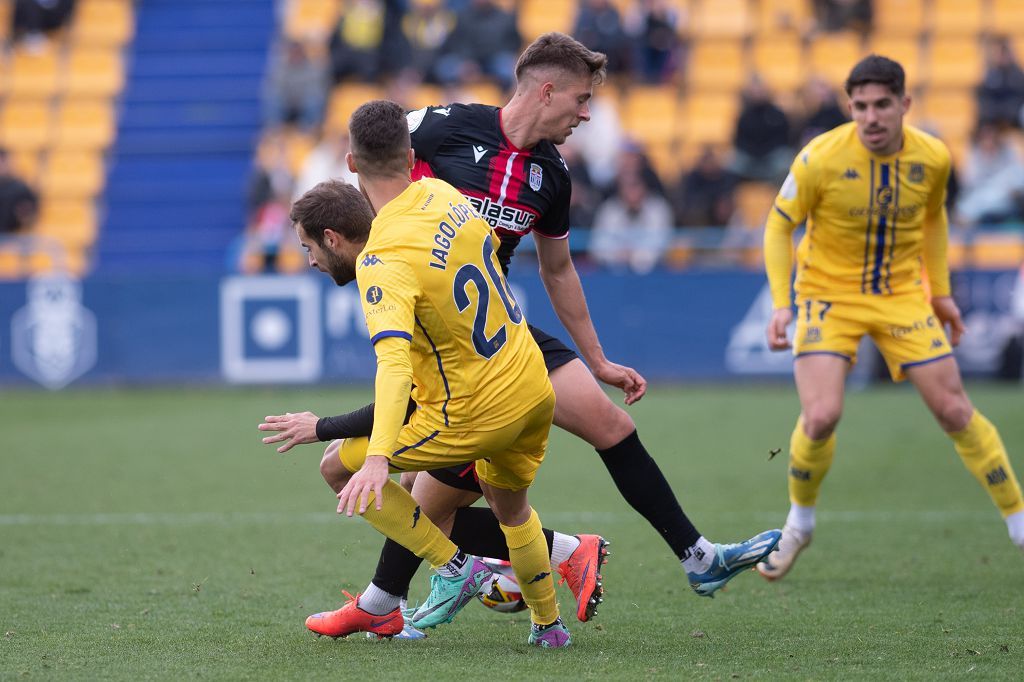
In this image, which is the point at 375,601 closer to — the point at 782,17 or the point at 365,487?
the point at 365,487

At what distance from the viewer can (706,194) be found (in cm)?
1600

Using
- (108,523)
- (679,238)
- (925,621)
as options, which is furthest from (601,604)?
(679,238)

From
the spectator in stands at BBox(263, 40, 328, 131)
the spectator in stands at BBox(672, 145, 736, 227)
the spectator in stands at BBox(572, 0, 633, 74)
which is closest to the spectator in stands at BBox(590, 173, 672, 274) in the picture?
the spectator in stands at BBox(672, 145, 736, 227)

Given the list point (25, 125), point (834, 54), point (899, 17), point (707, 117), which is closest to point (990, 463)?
point (707, 117)

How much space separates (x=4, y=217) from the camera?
671 inches

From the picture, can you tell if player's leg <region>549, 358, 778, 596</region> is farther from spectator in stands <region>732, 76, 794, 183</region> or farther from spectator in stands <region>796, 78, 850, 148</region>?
spectator in stands <region>732, 76, 794, 183</region>

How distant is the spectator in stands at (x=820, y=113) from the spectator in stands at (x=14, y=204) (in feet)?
30.8

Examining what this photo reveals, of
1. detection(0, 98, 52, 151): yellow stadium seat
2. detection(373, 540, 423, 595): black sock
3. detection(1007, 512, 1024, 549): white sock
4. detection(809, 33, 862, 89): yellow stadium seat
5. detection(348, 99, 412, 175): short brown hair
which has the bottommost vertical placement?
detection(1007, 512, 1024, 549): white sock

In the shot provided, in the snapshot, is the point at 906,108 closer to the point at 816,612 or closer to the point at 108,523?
the point at 816,612

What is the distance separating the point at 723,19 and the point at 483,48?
351 cm

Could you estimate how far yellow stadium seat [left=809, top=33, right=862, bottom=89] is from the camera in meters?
18.2

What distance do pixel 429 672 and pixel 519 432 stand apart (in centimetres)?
84

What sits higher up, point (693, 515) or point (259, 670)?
point (259, 670)

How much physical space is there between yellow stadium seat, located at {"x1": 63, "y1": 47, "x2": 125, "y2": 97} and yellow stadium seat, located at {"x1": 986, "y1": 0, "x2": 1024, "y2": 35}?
12.3m
